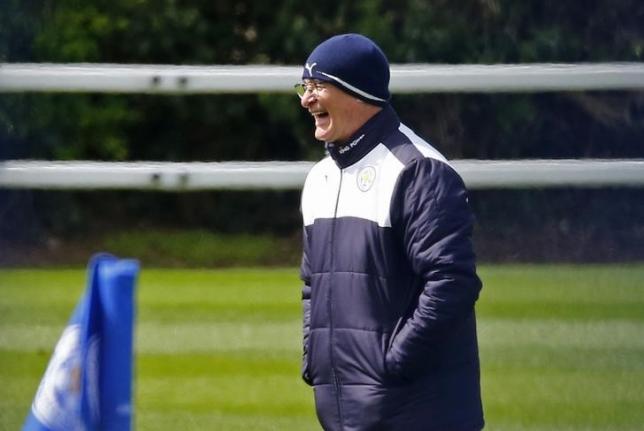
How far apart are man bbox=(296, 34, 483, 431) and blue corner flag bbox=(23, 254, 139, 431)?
0.61 m

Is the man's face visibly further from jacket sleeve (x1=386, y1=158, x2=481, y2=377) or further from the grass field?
the grass field

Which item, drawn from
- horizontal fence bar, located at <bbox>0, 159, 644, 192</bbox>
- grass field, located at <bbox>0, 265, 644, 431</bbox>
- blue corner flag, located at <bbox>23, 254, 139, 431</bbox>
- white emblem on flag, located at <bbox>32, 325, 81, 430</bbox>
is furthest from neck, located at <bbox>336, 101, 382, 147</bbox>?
horizontal fence bar, located at <bbox>0, 159, 644, 192</bbox>

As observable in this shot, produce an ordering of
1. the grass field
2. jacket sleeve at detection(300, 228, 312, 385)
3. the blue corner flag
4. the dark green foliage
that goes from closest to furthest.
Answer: the blue corner flag
jacket sleeve at detection(300, 228, 312, 385)
the grass field
the dark green foliage

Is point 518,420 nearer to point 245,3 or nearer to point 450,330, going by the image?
point 450,330

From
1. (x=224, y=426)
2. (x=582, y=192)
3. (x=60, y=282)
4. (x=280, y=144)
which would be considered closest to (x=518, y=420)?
(x=224, y=426)

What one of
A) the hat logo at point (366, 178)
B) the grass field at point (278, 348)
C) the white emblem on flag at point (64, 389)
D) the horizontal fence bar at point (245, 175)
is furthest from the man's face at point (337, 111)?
the horizontal fence bar at point (245, 175)

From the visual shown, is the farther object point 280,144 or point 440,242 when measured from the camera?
point 280,144

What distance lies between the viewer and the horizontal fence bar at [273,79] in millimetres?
6520

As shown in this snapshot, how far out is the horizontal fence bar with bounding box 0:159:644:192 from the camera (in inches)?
254

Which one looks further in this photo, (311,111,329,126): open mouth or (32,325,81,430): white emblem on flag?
(311,111,329,126): open mouth

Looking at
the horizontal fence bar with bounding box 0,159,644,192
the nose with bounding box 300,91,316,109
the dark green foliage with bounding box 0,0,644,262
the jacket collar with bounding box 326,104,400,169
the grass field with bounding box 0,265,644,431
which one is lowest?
the dark green foliage with bounding box 0,0,644,262

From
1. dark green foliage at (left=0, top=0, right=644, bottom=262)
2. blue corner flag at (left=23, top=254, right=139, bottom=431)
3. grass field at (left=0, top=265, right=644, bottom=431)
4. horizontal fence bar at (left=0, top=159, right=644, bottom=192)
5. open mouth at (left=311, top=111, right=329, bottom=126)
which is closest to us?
blue corner flag at (left=23, top=254, right=139, bottom=431)

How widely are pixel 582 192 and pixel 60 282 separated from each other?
19.9 ft

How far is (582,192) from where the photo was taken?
1342 cm
